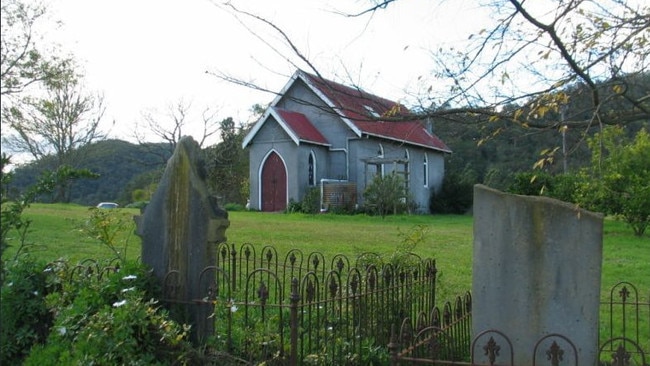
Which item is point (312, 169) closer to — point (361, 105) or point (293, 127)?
point (293, 127)

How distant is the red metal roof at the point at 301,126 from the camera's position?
29.5 m

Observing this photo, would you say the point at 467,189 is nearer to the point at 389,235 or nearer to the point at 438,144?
the point at 438,144

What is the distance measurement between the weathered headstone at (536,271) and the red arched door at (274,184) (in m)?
25.7

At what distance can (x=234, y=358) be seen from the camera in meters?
5.02

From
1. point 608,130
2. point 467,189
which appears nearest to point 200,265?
point 608,130

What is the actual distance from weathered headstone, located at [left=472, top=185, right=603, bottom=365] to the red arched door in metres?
25.7

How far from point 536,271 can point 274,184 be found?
2640 cm

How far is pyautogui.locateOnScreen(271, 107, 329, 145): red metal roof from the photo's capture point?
29516mm

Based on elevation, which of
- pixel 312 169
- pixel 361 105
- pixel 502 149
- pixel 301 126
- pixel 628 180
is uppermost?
pixel 301 126

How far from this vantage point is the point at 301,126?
3055 cm

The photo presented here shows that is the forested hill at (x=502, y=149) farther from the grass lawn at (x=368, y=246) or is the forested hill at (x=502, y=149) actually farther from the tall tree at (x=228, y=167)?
the tall tree at (x=228, y=167)

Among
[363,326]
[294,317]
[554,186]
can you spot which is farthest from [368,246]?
[554,186]

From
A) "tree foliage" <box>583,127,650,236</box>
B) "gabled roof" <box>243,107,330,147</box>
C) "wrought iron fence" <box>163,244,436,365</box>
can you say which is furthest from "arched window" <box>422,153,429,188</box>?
"wrought iron fence" <box>163,244,436,365</box>

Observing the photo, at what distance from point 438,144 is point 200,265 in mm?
34643
